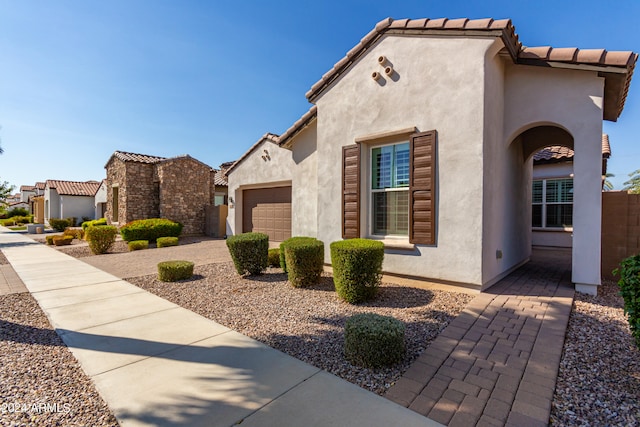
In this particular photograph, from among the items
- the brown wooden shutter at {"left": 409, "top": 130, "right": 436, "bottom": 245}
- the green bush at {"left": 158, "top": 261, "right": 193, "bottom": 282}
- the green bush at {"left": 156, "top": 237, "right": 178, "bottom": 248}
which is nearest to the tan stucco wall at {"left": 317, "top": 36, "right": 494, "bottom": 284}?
the brown wooden shutter at {"left": 409, "top": 130, "right": 436, "bottom": 245}

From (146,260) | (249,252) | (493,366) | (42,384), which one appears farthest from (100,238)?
(493,366)

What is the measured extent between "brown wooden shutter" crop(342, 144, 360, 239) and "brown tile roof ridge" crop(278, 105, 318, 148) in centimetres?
224

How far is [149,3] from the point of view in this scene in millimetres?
7570

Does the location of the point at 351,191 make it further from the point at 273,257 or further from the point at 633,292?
the point at 633,292

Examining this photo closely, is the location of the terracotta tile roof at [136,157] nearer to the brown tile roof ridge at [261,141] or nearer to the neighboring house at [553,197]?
the brown tile roof ridge at [261,141]

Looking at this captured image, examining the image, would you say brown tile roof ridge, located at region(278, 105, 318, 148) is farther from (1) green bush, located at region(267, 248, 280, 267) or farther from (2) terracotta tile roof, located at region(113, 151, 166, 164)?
(2) terracotta tile roof, located at region(113, 151, 166, 164)

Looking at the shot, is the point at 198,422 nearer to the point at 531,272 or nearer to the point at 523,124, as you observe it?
the point at 523,124

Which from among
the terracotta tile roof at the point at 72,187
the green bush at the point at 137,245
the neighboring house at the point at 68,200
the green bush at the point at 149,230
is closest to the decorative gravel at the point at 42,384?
the green bush at the point at 137,245

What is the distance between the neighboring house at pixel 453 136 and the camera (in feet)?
19.1

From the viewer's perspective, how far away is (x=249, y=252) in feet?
25.9

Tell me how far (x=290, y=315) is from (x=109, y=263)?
9.08m

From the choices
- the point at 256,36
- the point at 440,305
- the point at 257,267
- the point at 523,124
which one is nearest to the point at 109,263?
the point at 257,267

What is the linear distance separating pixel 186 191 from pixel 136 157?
4079 millimetres

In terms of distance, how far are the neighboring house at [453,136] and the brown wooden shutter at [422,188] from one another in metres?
0.02
